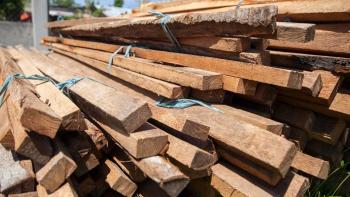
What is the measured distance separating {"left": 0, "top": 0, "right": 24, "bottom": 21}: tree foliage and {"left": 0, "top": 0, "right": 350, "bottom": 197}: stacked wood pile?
66.5 ft

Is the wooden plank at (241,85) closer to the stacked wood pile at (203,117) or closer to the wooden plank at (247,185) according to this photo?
the stacked wood pile at (203,117)

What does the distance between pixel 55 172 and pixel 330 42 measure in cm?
218

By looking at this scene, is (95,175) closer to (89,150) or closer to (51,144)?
(89,150)

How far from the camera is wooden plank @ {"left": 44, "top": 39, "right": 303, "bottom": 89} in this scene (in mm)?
2281

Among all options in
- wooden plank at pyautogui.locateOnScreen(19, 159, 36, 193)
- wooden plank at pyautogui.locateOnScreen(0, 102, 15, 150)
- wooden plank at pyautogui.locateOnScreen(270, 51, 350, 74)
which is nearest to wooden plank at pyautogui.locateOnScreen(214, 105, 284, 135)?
wooden plank at pyautogui.locateOnScreen(270, 51, 350, 74)

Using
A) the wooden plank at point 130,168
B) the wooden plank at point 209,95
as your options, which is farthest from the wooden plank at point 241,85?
the wooden plank at point 130,168

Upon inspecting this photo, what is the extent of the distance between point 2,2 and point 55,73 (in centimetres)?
1971

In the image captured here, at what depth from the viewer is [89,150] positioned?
8.02ft

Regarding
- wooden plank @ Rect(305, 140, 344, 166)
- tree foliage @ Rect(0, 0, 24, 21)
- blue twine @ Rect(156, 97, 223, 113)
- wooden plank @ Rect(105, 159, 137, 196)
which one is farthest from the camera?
tree foliage @ Rect(0, 0, 24, 21)

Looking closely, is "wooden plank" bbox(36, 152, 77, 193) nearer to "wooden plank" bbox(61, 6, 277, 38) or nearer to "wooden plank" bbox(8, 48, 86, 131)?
"wooden plank" bbox(8, 48, 86, 131)

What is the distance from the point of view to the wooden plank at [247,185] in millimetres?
2168

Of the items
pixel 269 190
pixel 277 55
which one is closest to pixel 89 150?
pixel 269 190

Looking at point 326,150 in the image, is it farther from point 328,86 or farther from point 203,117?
point 203,117

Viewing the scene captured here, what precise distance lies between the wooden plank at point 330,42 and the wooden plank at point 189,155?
1.28m
